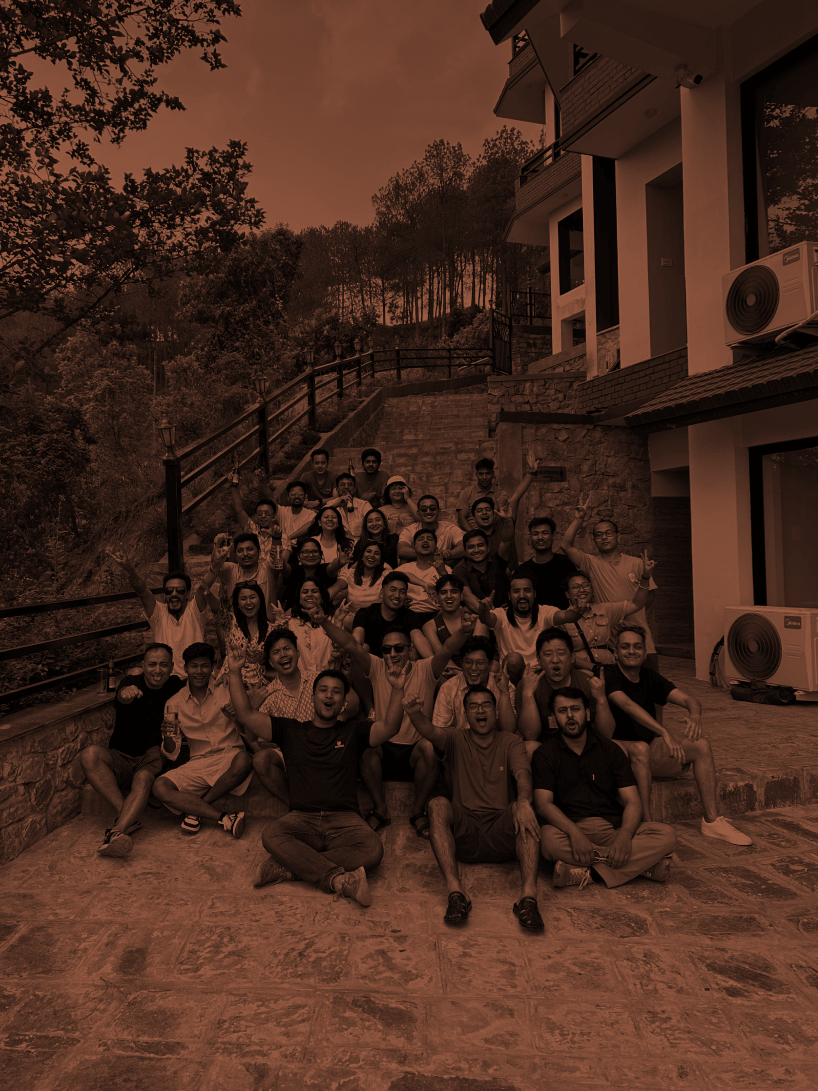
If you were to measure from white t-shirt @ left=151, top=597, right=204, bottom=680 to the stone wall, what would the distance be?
0.55 meters

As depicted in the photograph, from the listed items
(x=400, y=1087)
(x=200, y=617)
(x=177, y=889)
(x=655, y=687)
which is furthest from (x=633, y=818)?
(x=200, y=617)

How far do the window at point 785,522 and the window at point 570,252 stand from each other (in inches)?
415

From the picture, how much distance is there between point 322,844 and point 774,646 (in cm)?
474

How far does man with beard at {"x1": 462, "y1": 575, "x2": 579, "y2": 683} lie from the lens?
5.16m

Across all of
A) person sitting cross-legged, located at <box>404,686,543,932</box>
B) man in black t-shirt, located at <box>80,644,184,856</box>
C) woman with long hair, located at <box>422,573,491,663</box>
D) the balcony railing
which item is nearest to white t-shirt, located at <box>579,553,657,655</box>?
woman with long hair, located at <box>422,573,491,663</box>

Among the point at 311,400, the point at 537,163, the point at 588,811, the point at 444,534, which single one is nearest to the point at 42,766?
the point at 588,811

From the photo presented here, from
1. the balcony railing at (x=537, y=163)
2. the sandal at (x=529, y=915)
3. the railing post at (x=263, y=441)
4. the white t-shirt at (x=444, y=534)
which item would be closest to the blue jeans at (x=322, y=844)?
the sandal at (x=529, y=915)

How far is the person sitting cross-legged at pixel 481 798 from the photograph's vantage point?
397cm

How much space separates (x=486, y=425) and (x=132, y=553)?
22.6 ft

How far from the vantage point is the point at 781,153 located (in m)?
7.49

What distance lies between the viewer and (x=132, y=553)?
860cm

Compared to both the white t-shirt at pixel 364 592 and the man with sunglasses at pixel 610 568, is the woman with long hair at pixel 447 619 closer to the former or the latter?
the white t-shirt at pixel 364 592

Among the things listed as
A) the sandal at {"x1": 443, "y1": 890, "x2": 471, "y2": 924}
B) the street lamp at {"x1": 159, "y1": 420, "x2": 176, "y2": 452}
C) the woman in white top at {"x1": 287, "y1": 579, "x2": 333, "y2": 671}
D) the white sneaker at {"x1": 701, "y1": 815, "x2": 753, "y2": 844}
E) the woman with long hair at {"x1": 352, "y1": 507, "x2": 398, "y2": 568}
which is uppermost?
the street lamp at {"x1": 159, "y1": 420, "x2": 176, "y2": 452}

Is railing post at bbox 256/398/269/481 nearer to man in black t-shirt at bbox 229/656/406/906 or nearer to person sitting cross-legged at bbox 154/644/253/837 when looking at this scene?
person sitting cross-legged at bbox 154/644/253/837
